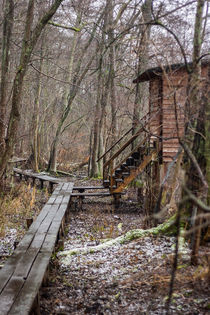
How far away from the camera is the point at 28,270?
4137mm

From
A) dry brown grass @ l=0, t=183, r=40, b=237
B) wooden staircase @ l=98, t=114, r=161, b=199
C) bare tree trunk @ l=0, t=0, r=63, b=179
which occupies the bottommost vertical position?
dry brown grass @ l=0, t=183, r=40, b=237

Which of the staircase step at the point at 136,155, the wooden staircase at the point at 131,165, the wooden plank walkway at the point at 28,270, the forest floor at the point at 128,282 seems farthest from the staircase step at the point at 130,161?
the forest floor at the point at 128,282

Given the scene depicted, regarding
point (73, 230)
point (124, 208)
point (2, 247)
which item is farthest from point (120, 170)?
point (2, 247)

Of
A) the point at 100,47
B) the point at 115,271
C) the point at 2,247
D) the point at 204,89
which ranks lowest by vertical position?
the point at 2,247

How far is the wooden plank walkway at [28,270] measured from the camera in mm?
3342

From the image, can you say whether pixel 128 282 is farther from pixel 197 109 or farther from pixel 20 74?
pixel 20 74

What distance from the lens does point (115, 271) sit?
4629 mm

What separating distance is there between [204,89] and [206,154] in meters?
0.95

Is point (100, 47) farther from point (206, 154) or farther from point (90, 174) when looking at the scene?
point (206, 154)

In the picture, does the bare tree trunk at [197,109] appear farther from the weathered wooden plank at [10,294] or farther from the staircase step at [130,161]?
the staircase step at [130,161]

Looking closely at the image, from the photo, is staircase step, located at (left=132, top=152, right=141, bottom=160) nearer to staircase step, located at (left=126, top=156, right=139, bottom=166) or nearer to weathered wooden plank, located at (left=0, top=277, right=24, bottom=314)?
staircase step, located at (left=126, top=156, right=139, bottom=166)

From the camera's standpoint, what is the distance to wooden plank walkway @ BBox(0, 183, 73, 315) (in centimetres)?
334

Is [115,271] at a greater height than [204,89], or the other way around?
[204,89]

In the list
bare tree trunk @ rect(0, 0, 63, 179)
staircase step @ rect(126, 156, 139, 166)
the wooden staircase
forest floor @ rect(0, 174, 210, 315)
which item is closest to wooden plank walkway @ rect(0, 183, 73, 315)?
forest floor @ rect(0, 174, 210, 315)
